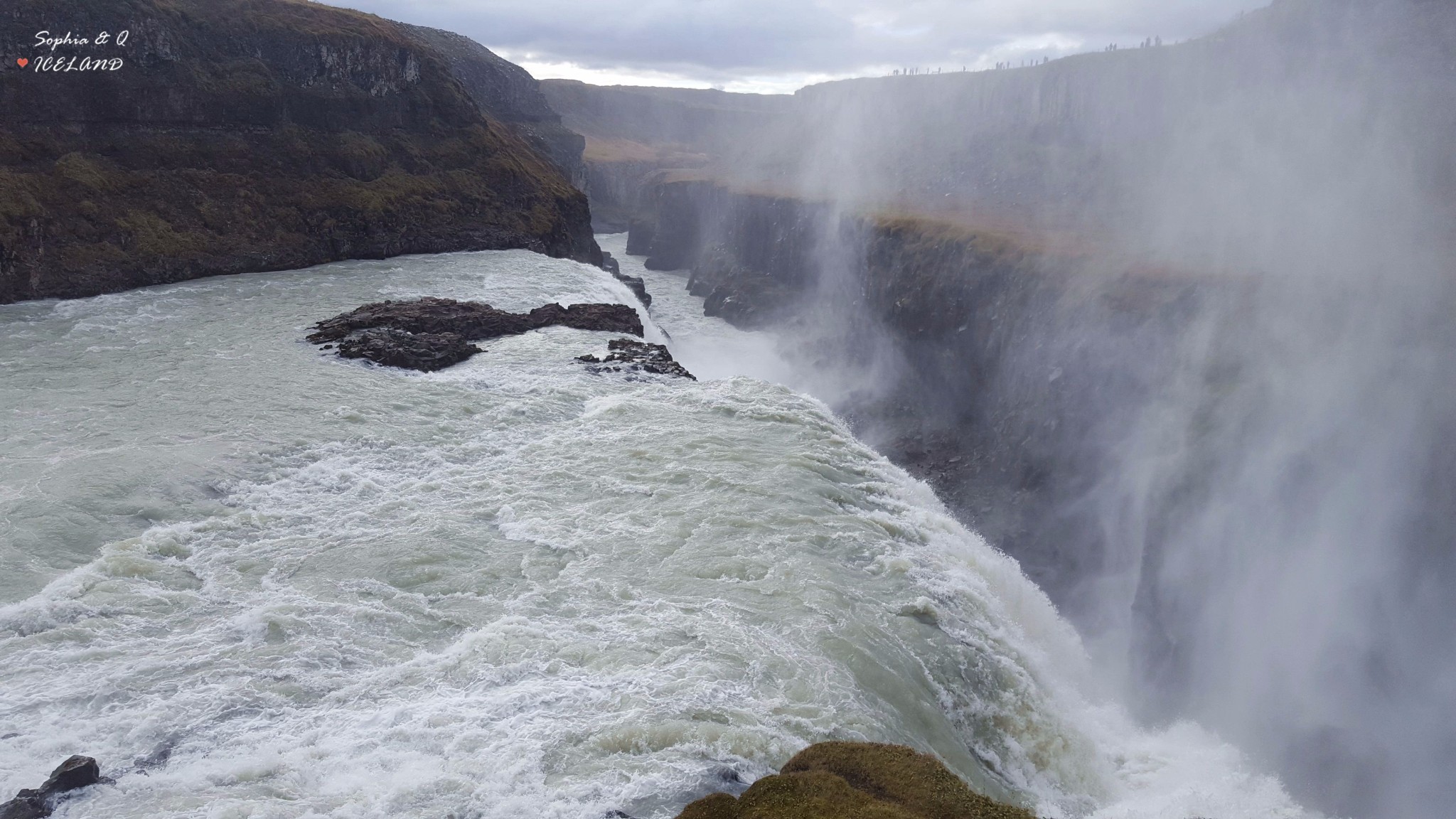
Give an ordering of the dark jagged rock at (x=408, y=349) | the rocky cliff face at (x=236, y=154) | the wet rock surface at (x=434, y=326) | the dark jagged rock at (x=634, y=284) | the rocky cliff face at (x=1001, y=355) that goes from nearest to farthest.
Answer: the dark jagged rock at (x=408, y=349) → the wet rock surface at (x=434, y=326) → the rocky cliff face at (x=1001, y=355) → the rocky cliff face at (x=236, y=154) → the dark jagged rock at (x=634, y=284)

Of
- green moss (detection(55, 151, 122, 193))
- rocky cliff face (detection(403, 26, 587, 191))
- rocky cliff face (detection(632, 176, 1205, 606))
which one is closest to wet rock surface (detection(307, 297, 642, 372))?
green moss (detection(55, 151, 122, 193))

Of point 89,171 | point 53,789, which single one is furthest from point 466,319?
point 53,789

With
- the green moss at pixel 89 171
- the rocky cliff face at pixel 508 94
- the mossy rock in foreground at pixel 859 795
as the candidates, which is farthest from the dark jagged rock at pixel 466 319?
the rocky cliff face at pixel 508 94

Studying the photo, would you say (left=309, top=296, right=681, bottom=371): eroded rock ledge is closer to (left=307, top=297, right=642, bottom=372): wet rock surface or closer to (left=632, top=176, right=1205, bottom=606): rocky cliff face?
(left=307, top=297, right=642, bottom=372): wet rock surface

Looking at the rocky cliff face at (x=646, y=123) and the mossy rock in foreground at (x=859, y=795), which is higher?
the rocky cliff face at (x=646, y=123)

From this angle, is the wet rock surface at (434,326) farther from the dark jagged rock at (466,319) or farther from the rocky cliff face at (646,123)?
the rocky cliff face at (646,123)

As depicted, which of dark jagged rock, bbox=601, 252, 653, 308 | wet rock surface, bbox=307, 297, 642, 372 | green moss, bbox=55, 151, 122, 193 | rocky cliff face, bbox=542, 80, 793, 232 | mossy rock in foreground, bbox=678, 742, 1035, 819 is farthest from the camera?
rocky cliff face, bbox=542, 80, 793, 232

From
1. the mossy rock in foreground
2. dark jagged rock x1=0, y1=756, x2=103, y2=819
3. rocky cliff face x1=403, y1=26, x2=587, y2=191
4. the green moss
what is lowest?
dark jagged rock x1=0, y1=756, x2=103, y2=819
